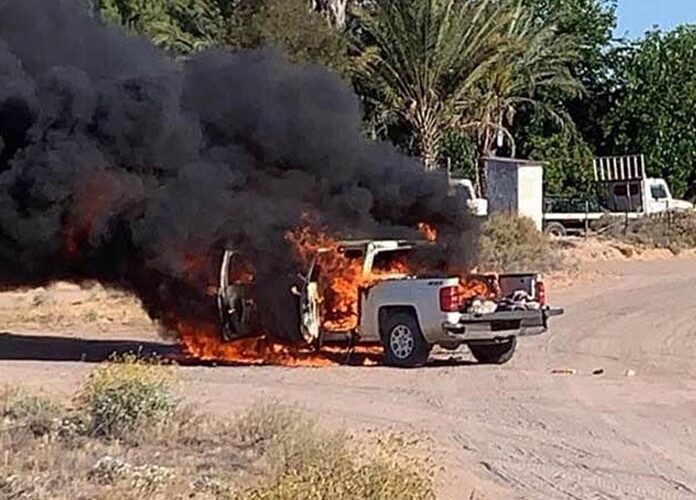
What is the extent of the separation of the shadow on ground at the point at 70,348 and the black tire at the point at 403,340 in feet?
12.2

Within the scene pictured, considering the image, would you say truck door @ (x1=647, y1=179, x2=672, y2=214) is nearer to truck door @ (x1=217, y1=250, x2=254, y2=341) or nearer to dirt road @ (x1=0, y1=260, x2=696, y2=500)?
dirt road @ (x1=0, y1=260, x2=696, y2=500)

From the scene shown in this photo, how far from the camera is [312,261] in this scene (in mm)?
18812

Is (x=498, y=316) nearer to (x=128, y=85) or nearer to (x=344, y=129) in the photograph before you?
(x=344, y=129)

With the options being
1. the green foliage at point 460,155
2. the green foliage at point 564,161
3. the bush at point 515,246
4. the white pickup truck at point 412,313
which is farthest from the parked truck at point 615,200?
the white pickup truck at point 412,313

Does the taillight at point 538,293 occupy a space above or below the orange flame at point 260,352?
above

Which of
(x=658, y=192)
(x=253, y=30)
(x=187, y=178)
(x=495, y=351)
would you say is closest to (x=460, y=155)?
(x=658, y=192)

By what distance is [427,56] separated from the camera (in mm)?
36781

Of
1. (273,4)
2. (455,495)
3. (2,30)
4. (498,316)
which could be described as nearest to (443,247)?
(498,316)

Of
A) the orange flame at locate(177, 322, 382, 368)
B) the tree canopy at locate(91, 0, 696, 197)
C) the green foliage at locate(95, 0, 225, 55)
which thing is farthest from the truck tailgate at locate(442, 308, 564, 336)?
the green foliage at locate(95, 0, 225, 55)

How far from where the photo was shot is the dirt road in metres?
11.7

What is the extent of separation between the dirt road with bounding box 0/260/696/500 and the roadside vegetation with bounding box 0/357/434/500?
0.94 m

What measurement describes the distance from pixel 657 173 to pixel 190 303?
38084mm

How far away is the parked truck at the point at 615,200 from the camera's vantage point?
152 feet

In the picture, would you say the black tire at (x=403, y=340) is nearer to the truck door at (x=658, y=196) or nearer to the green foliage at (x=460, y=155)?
the truck door at (x=658, y=196)
